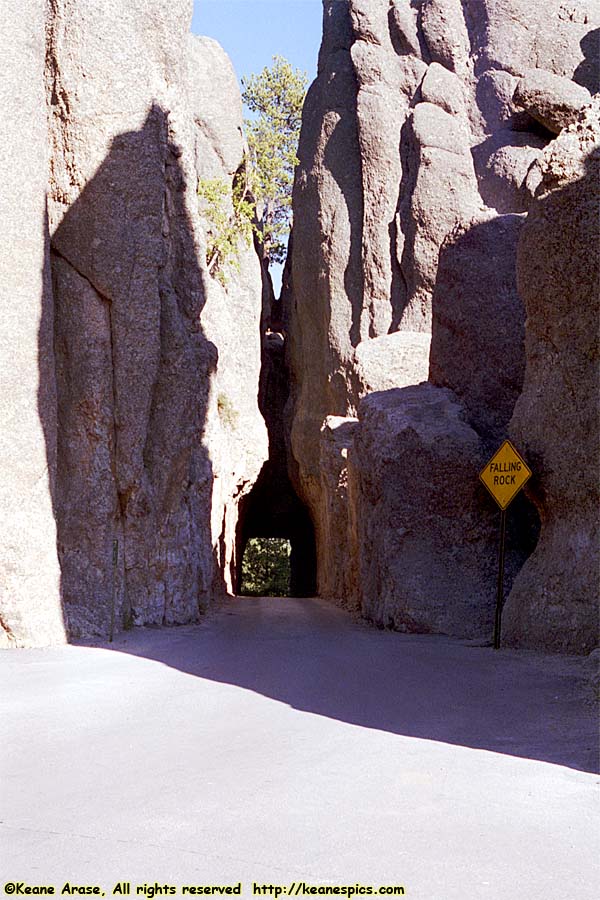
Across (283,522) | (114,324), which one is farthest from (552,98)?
(283,522)

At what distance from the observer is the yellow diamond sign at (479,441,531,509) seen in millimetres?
10758

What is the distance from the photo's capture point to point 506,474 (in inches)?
Result: 430

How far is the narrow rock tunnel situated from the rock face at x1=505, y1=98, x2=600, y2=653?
2180cm

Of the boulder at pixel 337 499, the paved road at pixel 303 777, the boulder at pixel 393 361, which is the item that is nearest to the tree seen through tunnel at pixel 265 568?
the boulder at pixel 337 499

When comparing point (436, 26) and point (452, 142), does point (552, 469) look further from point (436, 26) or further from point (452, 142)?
point (436, 26)

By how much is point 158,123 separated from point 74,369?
141 inches

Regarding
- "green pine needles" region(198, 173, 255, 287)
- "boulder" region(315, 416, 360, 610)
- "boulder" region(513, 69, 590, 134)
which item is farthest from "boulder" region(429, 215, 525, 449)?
"green pine needles" region(198, 173, 255, 287)

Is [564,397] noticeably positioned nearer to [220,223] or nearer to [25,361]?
[25,361]

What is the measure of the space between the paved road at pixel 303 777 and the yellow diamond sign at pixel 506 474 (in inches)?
92.3

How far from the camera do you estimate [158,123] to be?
14148 millimetres

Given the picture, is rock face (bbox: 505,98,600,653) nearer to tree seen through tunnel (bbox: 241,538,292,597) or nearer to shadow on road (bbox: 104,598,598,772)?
shadow on road (bbox: 104,598,598,772)

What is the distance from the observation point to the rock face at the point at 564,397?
10.8 m

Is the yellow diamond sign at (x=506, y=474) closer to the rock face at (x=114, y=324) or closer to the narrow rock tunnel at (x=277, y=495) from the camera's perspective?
the rock face at (x=114, y=324)

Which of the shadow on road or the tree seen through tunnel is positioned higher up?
the shadow on road
